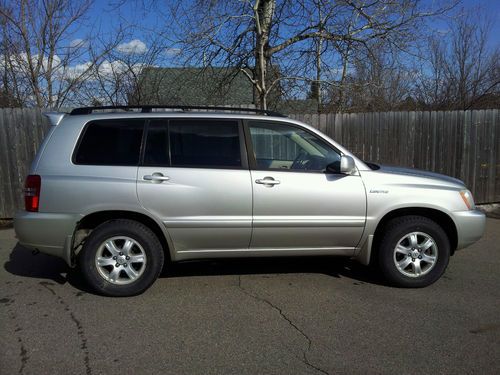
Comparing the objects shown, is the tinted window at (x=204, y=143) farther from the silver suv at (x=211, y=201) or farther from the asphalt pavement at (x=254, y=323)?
the asphalt pavement at (x=254, y=323)

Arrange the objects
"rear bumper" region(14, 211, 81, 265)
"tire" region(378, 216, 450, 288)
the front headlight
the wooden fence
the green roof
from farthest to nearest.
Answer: the green roof, the wooden fence, the front headlight, "tire" region(378, 216, 450, 288), "rear bumper" region(14, 211, 81, 265)

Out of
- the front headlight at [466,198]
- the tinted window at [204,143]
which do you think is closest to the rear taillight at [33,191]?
the tinted window at [204,143]

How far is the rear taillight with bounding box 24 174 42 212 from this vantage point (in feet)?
13.5

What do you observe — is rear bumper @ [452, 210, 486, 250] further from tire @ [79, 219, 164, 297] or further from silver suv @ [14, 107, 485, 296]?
tire @ [79, 219, 164, 297]

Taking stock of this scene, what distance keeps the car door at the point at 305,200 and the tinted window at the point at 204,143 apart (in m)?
0.18

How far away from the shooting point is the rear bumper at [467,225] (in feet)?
14.7

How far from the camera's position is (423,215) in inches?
181

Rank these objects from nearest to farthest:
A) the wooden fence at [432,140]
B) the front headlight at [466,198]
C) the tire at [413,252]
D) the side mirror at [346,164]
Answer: the side mirror at [346,164]
the tire at [413,252]
the front headlight at [466,198]
the wooden fence at [432,140]

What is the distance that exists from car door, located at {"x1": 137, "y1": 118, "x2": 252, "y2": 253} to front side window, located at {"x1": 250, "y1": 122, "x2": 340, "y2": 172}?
0.78ft

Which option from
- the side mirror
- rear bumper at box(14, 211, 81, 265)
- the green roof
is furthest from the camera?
the green roof

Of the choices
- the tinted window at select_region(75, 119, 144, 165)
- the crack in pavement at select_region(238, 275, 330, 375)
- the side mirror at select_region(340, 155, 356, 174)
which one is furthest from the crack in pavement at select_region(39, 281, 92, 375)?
the side mirror at select_region(340, 155, 356, 174)

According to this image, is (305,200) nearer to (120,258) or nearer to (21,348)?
(120,258)

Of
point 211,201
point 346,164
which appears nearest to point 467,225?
point 346,164

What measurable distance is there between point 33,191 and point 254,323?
2418mm
